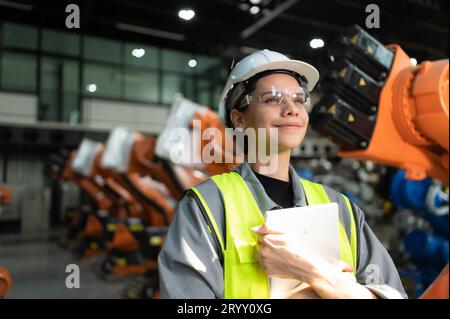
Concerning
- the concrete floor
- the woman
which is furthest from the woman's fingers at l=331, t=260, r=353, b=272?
the concrete floor

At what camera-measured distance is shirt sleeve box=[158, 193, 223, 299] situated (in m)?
1.13

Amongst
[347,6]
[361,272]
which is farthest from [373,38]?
[361,272]

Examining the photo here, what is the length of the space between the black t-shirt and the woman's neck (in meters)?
0.01

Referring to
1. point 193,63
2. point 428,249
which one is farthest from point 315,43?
point 428,249

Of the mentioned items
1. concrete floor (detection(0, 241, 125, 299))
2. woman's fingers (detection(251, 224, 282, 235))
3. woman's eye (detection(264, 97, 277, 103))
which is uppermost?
woman's eye (detection(264, 97, 277, 103))

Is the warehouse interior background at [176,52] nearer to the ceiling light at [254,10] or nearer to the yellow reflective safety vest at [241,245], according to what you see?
the ceiling light at [254,10]

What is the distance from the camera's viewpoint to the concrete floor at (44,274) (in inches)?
233

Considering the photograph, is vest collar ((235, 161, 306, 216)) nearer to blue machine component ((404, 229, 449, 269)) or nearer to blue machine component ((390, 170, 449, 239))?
blue machine component ((390, 170, 449, 239))

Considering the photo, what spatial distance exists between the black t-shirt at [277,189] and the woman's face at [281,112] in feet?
0.39

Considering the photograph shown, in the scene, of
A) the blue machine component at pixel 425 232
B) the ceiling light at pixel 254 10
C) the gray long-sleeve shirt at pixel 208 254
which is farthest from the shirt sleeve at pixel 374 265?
the blue machine component at pixel 425 232

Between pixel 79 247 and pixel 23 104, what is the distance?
8.18 meters

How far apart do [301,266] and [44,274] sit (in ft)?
23.9

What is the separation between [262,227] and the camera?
111cm

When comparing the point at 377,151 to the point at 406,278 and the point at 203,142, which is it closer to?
the point at 203,142
